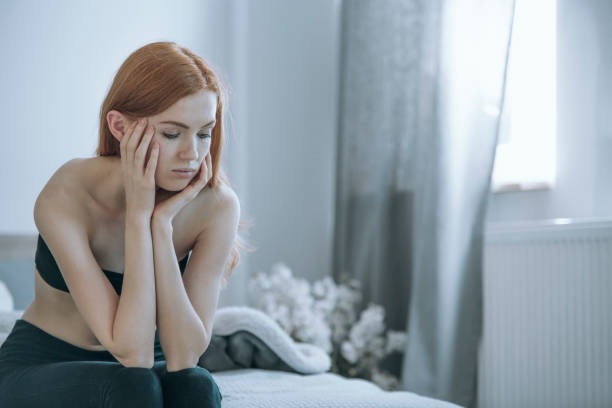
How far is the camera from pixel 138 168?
1.15 metres

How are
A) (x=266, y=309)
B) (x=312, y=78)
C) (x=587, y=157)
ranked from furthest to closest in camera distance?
(x=312, y=78) < (x=266, y=309) < (x=587, y=157)

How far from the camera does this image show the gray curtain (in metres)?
2.35

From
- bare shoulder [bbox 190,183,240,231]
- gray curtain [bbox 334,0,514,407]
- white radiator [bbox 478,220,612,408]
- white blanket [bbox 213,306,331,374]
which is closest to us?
bare shoulder [bbox 190,183,240,231]

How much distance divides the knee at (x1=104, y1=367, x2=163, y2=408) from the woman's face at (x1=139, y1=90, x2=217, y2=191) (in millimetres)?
378

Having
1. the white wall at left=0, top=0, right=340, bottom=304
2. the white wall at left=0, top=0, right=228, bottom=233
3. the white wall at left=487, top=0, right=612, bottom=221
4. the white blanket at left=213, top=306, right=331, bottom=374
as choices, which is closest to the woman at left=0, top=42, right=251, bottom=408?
the white blanket at left=213, top=306, right=331, bottom=374

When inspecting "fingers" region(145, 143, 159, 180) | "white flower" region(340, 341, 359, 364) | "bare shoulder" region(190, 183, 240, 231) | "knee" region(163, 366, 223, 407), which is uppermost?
"fingers" region(145, 143, 159, 180)

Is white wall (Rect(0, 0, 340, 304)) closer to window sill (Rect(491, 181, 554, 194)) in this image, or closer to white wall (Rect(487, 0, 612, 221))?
window sill (Rect(491, 181, 554, 194))

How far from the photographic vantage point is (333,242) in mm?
2990

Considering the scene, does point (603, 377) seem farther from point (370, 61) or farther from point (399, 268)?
point (370, 61)

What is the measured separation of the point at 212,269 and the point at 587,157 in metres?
1.65

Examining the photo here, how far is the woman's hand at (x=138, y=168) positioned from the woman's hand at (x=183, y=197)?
3 centimetres

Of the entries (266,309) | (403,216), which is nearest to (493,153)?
(403,216)

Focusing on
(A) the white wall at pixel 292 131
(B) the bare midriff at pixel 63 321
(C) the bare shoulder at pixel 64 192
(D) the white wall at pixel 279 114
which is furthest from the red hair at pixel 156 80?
(A) the white wall at pixel 292 131

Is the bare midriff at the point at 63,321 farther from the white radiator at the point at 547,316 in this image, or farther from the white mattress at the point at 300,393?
the white radiator at the point at 547,316
